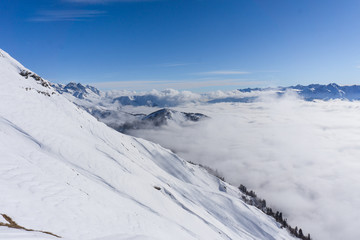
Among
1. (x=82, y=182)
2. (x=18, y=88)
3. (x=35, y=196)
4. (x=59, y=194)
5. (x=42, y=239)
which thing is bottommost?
(x=82, y=182)

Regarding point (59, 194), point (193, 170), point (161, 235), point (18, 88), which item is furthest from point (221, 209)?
point (18, 88)

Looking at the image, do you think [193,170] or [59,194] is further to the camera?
[193,170]

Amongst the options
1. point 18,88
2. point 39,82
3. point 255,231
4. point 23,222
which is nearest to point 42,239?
point 23,222

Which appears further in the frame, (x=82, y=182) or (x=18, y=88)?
(x=18, y=88)

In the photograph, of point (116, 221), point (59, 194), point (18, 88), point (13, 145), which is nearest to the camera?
point (59, 194)

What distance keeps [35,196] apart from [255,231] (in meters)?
115

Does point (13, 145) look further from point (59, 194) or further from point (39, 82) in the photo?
point (39, 82)

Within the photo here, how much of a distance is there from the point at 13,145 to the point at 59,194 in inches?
590

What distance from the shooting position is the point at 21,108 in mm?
47562

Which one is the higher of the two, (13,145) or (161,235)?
(13,145)

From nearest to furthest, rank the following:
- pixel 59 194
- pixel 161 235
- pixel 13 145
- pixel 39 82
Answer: pixel 59 194, pixel 161 235, pixel 13 145, pixel 39 82

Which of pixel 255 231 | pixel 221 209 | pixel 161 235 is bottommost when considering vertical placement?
pixel 255 231

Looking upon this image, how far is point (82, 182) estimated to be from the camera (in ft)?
102

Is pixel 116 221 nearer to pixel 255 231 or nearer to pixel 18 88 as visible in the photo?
pixel 18 88
